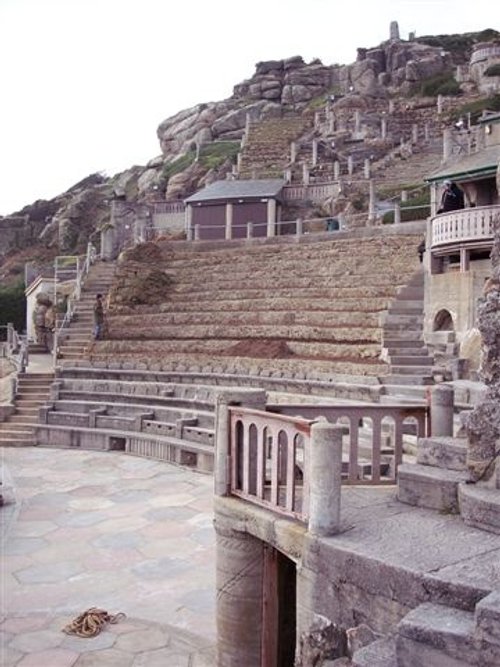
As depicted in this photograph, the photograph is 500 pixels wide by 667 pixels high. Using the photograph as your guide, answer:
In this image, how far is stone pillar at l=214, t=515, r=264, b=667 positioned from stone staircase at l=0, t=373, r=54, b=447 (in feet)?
41.6

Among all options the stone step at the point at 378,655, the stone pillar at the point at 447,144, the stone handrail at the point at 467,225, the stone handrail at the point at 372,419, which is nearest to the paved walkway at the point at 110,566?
the stone handrail at the point at 372,419

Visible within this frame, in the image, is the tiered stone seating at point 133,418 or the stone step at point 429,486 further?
the tiered stone seating at point 133,418

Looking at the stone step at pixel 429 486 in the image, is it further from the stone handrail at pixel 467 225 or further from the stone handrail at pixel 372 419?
the stone handrail at pixel 467 225

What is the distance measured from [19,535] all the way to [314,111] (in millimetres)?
61591

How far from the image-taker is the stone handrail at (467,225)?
16.8 m

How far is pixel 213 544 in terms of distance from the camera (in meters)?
9.43

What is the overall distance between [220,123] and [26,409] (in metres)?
58.8

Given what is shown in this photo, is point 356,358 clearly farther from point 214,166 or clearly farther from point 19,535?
point 214,166

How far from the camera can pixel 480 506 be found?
466 cm

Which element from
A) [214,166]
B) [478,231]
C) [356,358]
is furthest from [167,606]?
[214,166]

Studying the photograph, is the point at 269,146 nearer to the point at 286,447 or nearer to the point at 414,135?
the point at 414,135

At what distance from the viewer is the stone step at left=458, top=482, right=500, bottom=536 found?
15.0 feet

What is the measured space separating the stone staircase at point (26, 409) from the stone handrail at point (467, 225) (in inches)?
472

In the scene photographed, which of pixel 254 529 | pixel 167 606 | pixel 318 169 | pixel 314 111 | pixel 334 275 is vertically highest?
pixel 314 111
